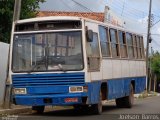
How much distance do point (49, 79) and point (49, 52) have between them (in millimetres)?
859

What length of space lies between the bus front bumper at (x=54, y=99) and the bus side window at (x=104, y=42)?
2598 mm

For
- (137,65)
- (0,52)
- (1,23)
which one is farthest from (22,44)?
(1,23)

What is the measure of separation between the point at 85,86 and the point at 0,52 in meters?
6.22

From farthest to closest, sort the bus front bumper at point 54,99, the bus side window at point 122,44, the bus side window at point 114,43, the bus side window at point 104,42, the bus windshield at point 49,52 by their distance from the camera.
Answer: the bus side window at point 122,44, the bus side window at point 114,43, the bus side window at point 104,42, the bus windshield at point 49,52, the bus front bumper at point 54,99

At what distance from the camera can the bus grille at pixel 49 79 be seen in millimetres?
16734

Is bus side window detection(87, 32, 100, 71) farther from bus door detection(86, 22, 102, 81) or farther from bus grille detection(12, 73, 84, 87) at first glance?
bus grille detection(12, 73, 84, 87)

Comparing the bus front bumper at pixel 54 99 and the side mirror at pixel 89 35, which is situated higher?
the side mirror at pixel 89 35

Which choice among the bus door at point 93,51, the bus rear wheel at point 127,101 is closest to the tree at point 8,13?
the bus rear wheel at point 127,101

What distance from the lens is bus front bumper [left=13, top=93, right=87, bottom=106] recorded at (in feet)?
54.7

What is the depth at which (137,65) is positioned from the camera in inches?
951

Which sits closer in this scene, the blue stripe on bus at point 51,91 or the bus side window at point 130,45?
the blue stripe on bus at point 51,91

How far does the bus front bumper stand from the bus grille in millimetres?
368

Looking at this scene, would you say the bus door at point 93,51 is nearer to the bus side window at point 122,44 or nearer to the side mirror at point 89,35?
the side mirror at point 89,35

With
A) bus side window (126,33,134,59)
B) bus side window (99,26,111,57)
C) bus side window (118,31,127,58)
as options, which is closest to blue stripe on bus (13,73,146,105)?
bus side window (99,26,111,57)
